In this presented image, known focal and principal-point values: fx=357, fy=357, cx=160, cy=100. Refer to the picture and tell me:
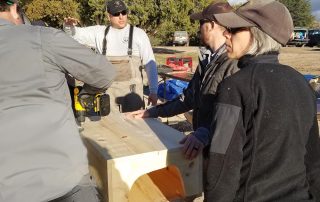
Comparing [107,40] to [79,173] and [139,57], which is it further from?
[79,173]

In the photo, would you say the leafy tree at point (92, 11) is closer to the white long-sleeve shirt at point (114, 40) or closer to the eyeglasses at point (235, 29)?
the white long-sleeve shirt at point (114, 40)

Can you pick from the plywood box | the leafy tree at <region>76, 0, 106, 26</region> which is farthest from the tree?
the plywood box

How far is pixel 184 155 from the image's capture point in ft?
6.68

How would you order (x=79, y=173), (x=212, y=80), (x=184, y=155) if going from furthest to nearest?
1. (x=212, y=80)
2. (x=184, y=155)
3. (x=79, y=173)

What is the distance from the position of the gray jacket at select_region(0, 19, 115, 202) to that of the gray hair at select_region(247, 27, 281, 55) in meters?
0.74

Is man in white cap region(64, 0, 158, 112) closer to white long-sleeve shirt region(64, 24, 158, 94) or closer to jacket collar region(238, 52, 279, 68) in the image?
→ white long-sleeve shirt region(64, 24, 158, 94)

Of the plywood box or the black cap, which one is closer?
the plywood box

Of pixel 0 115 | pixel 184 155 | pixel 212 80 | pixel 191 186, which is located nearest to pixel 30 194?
pixel 0 115

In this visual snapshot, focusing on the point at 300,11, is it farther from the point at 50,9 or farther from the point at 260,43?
the point at 260,43

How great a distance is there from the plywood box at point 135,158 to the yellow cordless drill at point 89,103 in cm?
17

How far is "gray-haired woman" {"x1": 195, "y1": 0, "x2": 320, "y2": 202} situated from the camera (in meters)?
1.38

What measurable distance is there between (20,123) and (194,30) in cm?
2185

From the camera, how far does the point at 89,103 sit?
2.13 m

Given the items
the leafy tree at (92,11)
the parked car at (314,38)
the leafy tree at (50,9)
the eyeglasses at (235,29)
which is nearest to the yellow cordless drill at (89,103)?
the eyeglasses at (235,29)
